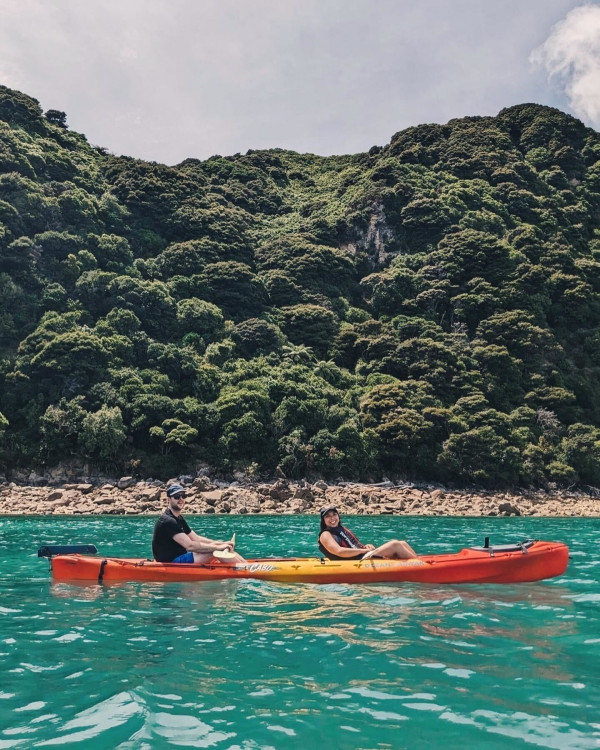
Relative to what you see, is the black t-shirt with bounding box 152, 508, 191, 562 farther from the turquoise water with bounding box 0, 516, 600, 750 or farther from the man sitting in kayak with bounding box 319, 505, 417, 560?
the man sitting in kayak with bounding box 319, 505, 417, 560

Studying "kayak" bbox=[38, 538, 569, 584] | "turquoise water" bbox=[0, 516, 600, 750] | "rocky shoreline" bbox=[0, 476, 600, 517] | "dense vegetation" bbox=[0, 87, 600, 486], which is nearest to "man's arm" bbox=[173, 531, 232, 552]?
"kayak" bbox=[38, 538, 569, 584]

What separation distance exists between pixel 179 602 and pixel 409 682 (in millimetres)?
4449

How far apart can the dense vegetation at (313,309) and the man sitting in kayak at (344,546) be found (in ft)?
94.7

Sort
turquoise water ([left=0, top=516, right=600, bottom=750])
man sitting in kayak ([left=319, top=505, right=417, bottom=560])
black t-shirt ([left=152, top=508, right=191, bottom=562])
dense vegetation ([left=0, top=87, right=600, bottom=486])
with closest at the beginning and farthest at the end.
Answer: turquoise water ([left=0, top=516, right=600, bottom=750]) → man sitting in kayak ([left=319, top=505, right=417, bottom=560]) → black t-shirt ([left=152, top=508, right=191, bottom=562]) → dense vegetation ([left=0, top=87, right=600, bottom=486])

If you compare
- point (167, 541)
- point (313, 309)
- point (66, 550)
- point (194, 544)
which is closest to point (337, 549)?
point (194, 544)

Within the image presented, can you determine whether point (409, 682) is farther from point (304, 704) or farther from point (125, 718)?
point (125, 718)

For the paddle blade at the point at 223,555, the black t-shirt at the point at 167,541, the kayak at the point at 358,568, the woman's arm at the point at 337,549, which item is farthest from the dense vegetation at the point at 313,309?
the woman's arm at the point at 337,549

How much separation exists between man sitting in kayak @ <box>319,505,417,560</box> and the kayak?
28cm

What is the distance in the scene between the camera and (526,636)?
242 inches

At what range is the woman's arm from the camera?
983 cm

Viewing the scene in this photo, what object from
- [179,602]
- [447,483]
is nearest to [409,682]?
[179,602]

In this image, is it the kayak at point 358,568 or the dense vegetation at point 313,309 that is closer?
the kayak at point 358,568

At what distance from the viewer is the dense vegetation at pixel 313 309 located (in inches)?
1594

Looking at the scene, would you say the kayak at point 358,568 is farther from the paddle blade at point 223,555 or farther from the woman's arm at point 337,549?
the woman's arm at point 337,549
